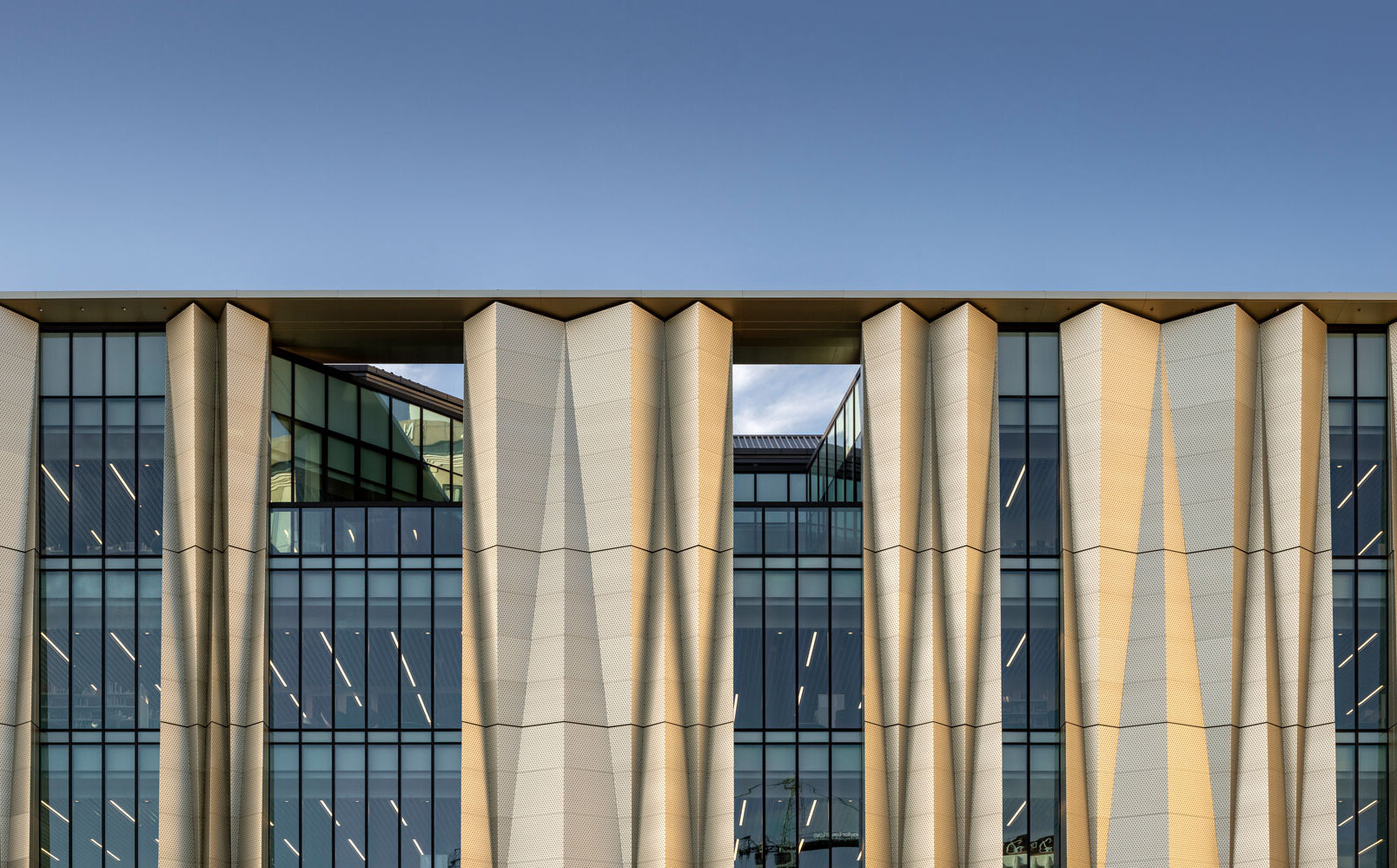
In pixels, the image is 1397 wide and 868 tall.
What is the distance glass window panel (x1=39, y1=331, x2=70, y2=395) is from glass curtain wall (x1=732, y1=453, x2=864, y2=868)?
1655 centimetres

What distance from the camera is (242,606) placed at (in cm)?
3122

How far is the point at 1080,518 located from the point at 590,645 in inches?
468

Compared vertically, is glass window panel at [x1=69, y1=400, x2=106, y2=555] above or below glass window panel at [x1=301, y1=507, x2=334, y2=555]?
above

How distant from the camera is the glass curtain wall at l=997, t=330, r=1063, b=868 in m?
31.0

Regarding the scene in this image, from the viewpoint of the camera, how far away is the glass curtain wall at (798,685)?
31.2m

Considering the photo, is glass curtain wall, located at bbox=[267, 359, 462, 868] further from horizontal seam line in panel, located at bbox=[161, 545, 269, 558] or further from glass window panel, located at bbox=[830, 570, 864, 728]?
glass window panel, located at bbox=[830, 570, 864, 728]

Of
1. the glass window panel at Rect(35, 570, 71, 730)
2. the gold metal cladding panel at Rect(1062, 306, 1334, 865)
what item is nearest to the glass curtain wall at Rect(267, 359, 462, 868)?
the glass window panel at Rect(35, 570, 71, 730)

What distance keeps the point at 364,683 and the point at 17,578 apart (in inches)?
327

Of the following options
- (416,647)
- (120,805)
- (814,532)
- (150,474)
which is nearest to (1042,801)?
(814,532)

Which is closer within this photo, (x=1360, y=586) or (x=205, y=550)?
(x=205, y=550)

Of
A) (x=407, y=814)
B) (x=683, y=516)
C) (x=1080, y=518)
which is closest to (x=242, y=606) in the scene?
(x=407, y=814)

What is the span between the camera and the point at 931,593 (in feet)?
102

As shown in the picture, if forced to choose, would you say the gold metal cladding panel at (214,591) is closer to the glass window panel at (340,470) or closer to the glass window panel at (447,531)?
the glass window panel at (340,470)

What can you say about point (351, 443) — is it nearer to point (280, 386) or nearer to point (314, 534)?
point (280, 386)
